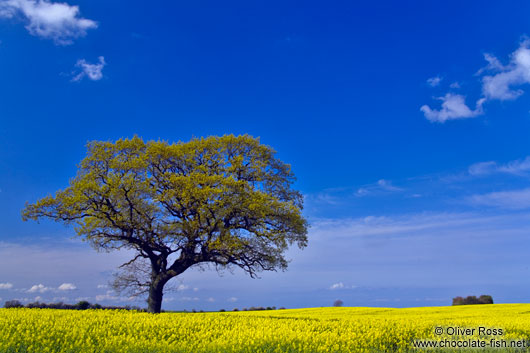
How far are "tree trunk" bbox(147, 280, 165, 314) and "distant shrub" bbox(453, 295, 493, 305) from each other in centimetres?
4555

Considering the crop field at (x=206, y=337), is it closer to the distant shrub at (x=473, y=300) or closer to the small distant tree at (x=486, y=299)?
the small distant tree at (x=486, y=299)

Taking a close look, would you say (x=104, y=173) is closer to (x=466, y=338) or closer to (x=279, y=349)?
(x=279, y=349)

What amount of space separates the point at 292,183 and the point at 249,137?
14.2 feet

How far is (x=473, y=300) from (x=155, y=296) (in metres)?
46.2

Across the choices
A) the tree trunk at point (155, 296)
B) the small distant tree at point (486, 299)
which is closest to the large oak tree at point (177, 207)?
the tree trunk at point (155, 296)

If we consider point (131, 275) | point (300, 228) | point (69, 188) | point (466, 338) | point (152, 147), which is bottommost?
point (466, 338)

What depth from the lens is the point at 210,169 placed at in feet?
88.5

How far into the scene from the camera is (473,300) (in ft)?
180

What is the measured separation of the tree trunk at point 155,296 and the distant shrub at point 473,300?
4555cm

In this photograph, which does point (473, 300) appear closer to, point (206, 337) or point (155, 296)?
point (155, 296)

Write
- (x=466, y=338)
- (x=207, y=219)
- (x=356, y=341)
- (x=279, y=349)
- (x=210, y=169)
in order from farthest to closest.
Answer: (x=210, y=169), (x=207, y=219), (x=466, y=338), (x=356, y=341), (x=279, y=349)

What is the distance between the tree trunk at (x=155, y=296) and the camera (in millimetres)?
25866

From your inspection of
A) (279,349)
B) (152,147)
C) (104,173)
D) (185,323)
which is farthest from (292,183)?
(279,349)

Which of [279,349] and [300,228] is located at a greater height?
[300,228]
